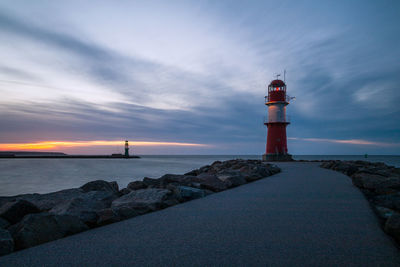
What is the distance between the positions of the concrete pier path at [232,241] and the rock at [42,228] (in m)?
0.09

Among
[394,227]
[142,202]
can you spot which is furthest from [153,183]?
[394,227]

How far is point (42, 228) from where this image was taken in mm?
2229

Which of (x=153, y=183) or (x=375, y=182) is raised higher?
(x=375, y=182)

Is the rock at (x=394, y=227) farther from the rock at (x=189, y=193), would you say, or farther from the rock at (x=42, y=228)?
the rock at (x=42, y=228)

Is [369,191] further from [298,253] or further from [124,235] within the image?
[124,235]

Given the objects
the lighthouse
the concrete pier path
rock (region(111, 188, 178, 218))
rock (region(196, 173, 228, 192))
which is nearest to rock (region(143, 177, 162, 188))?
rock (region(196, 173, 228, 192))

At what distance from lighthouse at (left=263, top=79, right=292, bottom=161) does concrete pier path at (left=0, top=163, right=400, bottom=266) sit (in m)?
16.8

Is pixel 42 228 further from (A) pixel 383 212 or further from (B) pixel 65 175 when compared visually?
(B) pixel 65 175

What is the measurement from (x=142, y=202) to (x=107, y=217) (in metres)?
0.70

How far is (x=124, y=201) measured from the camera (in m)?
3.70

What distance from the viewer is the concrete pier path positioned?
5.78ft

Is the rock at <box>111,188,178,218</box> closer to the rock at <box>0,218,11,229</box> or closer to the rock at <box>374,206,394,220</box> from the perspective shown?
the rock at <box>0,218,11,229</box>

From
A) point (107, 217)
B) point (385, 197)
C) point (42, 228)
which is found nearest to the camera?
Answer: point (42, 228)

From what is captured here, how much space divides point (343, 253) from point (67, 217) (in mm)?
2266
